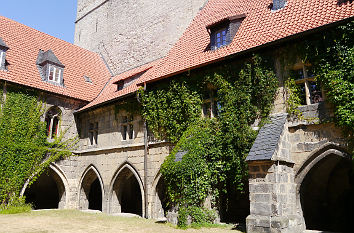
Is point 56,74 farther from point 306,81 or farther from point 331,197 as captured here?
point 331,197

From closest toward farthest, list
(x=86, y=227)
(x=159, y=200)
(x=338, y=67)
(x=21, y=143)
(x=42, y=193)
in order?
1. (x=338, y=67)
2. (x=86, y=227)
3. (x=159, y=200)
4. (x=21, y=143)
5. (x=42, y=193)

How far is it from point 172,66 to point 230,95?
125 inches

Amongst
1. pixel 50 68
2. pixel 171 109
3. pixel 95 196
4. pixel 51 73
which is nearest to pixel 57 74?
pixel 51 73

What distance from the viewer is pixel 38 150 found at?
516 inches

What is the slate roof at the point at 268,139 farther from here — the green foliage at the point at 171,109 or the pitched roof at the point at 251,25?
the green foliage at the point at 171,109

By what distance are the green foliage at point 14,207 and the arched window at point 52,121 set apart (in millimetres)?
3134

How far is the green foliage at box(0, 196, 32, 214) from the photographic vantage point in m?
11.6

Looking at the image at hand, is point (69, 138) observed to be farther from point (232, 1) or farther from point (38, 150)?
point (232, 1)

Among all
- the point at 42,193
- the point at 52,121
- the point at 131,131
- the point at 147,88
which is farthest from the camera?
the point at 42,193

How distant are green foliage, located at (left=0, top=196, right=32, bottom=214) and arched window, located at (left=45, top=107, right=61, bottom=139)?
3.13 meters

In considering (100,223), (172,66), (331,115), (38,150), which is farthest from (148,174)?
(331,115)

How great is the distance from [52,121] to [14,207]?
4.12m

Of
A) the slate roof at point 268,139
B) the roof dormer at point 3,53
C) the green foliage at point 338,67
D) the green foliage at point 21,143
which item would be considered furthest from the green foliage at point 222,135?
the roof dormer at point 3,53

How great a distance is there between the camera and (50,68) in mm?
14727
